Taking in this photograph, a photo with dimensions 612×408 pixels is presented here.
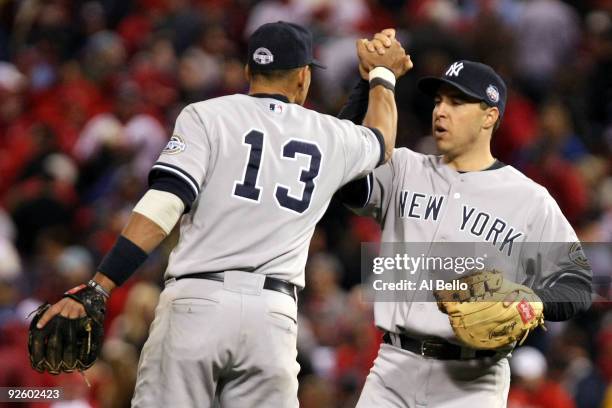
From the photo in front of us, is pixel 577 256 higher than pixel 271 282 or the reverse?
higher

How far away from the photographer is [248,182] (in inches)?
177

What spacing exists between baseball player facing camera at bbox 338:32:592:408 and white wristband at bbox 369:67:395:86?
3.5 inches

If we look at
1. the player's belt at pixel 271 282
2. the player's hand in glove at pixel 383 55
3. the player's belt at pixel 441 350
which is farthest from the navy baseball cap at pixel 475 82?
the player's belt at pixel 271 282

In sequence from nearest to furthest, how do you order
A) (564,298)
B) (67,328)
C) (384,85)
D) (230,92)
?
(67,328)
(564,298)
(384,85)
(230,92)

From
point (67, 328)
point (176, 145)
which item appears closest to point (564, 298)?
point (176, 145)

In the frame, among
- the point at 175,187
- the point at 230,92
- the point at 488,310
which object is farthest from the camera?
the point at 230,92

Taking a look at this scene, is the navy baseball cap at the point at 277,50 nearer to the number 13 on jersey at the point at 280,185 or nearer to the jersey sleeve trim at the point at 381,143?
the number 13 on jersey at the point at 280,185

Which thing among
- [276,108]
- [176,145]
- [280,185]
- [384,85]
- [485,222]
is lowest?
[485,222]

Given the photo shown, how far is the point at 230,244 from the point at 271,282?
0.21m

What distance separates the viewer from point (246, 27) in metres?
12.3

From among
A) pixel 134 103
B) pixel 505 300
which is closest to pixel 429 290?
pixel 505 300

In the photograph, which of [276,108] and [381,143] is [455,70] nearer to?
[381,143]

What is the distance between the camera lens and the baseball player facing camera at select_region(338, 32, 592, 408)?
4711mm

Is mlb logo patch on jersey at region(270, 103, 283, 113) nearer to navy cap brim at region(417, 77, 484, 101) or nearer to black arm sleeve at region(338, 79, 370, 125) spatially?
black arm sleeve at region(338, 79, 370, 125)
